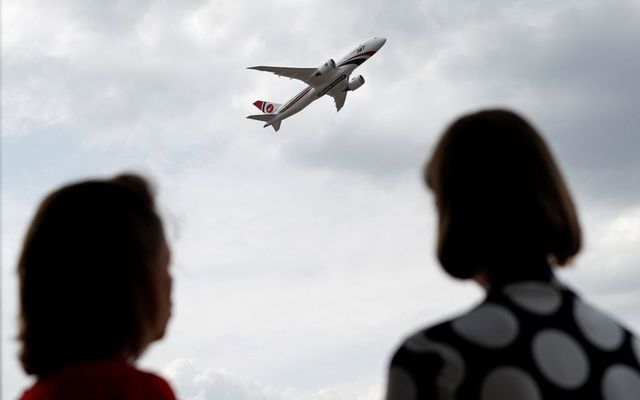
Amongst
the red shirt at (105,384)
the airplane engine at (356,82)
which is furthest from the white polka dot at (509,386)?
the airplane engine at (356,82)

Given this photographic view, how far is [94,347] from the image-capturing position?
2.46m

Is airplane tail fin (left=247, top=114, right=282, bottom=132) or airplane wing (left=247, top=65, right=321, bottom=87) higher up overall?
airplane wing (left=247, top=65, right=321, bottom=87)

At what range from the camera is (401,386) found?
7.44 feet

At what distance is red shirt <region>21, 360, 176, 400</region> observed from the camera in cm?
238

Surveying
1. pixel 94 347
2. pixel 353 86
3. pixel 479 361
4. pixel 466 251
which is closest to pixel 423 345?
pixel 479 361

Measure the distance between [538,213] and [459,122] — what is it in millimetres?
450

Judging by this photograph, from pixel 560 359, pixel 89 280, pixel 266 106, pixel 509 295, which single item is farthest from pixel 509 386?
pixel 266 106

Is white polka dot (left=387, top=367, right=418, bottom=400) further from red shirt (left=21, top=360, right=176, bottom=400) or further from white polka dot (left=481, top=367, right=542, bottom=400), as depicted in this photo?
red shirt (left=21, top=360, right=176, bottom=400)

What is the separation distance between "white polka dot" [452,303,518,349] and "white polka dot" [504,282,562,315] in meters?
0.08

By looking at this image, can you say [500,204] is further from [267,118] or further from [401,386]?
[267,118]

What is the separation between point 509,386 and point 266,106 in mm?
65179

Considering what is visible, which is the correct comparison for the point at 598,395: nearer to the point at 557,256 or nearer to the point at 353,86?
the point at 557,256

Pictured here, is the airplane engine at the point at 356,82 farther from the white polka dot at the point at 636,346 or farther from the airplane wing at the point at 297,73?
the white polka dot at the point at 636,346

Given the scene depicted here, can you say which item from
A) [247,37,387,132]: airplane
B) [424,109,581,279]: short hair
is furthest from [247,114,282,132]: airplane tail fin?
[424,109,581,279]: short hair
